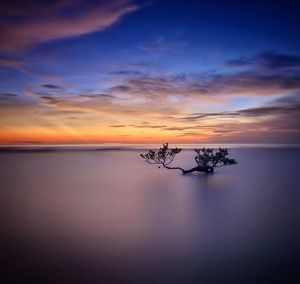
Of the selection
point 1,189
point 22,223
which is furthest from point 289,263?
point 1,189

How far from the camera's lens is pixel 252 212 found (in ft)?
44.0

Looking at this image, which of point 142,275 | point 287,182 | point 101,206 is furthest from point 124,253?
point 287,182

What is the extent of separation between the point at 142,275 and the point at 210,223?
5.36m

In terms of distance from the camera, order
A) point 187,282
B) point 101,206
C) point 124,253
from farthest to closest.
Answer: point 101,206 < point 124,253 < point 187,282

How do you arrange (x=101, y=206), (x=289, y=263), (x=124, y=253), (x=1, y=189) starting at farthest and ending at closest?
(x=1, y=189)
(x=101, y=206)
(x=124, y=253)
(x=289, y=263)

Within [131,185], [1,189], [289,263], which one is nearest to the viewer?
[289,263]

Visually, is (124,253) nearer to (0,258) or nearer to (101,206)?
(0,258)

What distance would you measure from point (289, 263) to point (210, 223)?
4497mm

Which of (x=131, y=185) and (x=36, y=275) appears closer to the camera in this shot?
(x=36, y=275)

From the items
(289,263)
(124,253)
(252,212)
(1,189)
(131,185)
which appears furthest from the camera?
(131,185)

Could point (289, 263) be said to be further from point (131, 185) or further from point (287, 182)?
point (287, 182)

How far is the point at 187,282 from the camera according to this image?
658 cm

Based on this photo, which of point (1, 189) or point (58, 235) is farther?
point (1, 189)

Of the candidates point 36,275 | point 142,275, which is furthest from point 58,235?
point 142,275
